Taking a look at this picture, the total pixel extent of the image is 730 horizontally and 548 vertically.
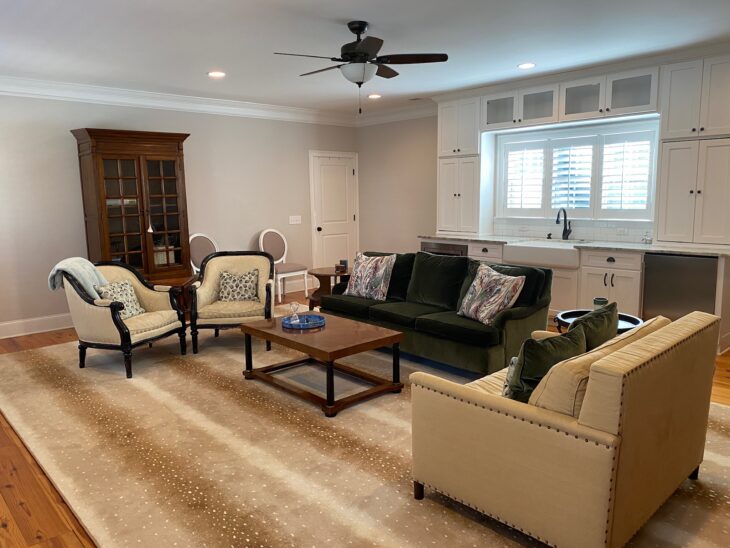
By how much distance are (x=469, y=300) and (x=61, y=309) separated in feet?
14.7

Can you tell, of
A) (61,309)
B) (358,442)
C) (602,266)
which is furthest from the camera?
(61,309)

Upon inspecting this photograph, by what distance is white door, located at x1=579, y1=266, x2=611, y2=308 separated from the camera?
17.4 feet

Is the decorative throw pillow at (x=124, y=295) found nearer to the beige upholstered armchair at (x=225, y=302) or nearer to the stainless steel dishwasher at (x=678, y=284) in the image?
the beige upholstered armchair at (x=225, y=302)

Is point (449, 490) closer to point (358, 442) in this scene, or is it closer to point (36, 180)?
point (358, 442)

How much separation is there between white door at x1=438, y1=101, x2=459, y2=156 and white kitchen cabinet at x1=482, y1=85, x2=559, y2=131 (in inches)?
15.9

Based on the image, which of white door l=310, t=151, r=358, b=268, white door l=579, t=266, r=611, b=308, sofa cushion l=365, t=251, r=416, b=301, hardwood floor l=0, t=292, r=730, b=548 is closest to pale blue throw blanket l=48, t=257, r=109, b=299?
hardwood floor l=0, t=292, r=730, b=548

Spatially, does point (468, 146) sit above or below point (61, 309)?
above

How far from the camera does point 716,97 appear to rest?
4664 millimetres

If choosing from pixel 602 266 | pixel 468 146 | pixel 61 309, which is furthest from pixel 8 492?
pixel 468 146

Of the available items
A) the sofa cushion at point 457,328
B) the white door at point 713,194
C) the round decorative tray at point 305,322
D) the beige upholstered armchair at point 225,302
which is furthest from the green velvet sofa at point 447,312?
the white door at point 713,194

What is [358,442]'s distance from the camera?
3.17 meters

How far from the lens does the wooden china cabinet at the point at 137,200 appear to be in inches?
220

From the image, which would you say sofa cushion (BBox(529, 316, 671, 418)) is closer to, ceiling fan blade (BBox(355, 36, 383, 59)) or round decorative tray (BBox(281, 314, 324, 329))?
round decorative tray (BBox(281, 314, 324, 329))

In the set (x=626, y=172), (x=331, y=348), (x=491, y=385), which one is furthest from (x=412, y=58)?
(x=626, y=172)
